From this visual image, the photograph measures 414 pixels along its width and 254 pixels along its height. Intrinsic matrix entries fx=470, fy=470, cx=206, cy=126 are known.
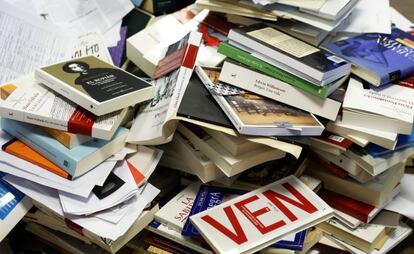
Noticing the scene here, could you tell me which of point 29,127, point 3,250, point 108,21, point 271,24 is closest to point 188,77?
point 271,24

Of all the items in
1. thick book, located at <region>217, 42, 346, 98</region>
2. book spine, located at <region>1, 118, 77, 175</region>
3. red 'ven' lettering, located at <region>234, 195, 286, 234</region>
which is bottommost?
red 'ven' lettering, located at <region>234, 195, 286, 234</region>

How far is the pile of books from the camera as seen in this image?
35.7 inches

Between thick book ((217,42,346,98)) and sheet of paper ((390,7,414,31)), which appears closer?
thick book ((217,42,346,98))

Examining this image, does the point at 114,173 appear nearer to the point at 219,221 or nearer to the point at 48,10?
the point at 219,221

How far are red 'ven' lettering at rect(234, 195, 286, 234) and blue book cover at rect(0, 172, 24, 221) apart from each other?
1.46 feet

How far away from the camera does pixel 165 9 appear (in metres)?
1.41

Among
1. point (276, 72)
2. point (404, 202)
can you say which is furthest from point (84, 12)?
point (404, 202)

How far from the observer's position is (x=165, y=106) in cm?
99

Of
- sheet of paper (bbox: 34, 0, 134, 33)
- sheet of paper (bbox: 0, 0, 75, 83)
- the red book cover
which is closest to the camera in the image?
the red book cover

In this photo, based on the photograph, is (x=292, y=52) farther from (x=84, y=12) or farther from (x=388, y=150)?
(x=84, y=12)

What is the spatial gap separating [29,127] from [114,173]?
0.64 ft

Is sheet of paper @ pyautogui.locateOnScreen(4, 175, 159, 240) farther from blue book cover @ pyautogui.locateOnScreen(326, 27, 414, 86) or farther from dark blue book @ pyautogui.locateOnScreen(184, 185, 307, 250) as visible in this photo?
blue book cover @ pyautogui.locateOnScreen(326, 27, 414, 86)

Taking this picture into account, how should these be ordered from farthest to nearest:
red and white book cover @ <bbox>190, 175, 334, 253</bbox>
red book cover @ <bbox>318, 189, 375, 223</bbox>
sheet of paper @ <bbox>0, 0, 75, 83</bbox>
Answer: sheet of paper @ <bbox>0, 0, 75, 83</bbox> → red book cover @ <bbox>318, 189, 375, 223</bbox> → red and white book cover @ <bbox>190, 175, 334, 253</bbox>

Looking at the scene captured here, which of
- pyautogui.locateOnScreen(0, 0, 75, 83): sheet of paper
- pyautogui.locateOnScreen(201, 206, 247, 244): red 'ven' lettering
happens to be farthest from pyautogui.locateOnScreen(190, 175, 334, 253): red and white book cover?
pyautogui.locateOnScreen(0, 0, 75, 83): sheet of paper
